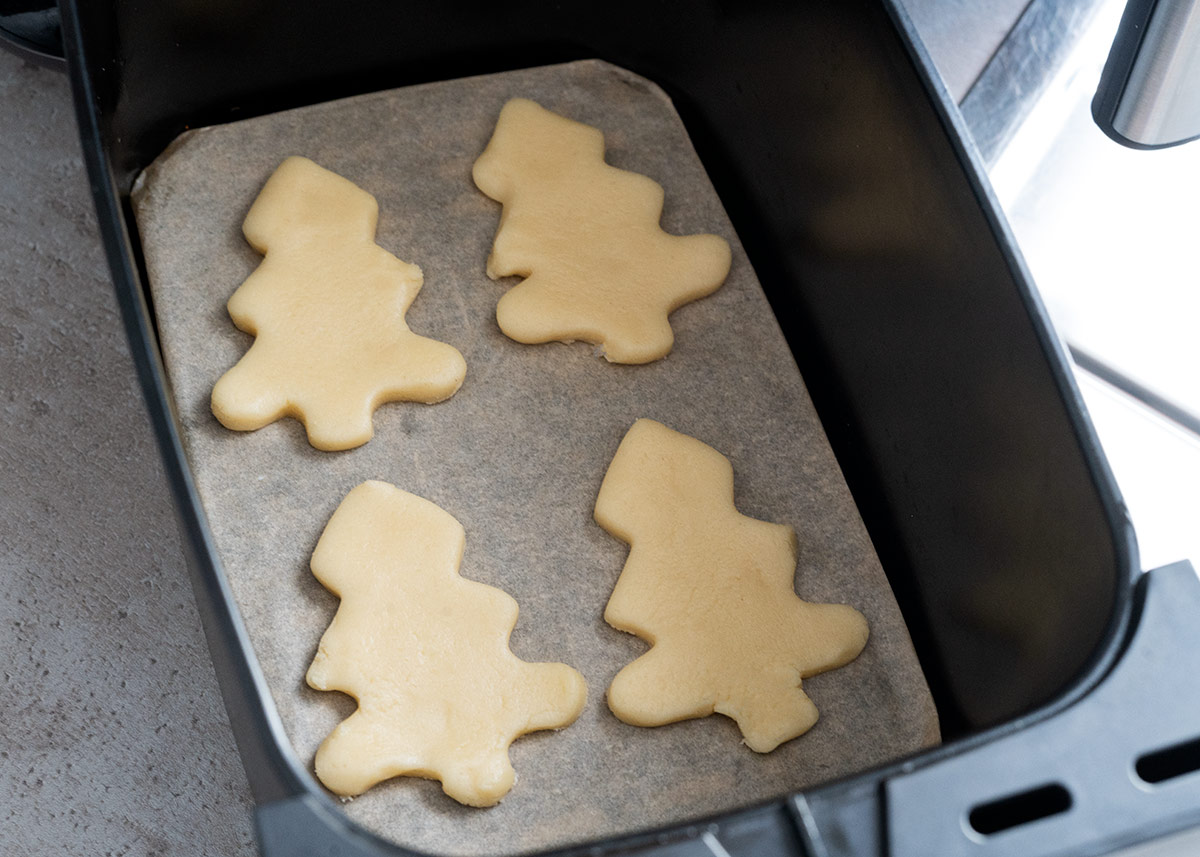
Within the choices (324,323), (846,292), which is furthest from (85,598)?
(846,292)

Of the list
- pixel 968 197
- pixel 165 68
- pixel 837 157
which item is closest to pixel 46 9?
pixel 165 68

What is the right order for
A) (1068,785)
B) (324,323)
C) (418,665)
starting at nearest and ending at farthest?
(1068,785)
(418,665)
(324,323)

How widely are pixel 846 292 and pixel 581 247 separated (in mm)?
213

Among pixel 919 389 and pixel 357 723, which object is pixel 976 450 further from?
pixel 357 723

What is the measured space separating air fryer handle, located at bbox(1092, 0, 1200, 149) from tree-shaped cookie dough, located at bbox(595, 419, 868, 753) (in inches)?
13.5

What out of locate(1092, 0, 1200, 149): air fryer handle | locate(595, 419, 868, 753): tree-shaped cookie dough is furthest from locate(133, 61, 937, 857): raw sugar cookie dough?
locate(1092, 0, 1200, 149): air fryer handle

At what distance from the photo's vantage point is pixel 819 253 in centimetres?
90

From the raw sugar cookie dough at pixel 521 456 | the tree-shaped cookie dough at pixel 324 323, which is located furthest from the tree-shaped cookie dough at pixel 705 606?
the tree-shaped cookie dough at pixel 324 323

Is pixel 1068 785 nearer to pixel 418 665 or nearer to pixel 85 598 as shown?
pixel 418 665

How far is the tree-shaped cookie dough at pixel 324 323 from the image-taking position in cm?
82

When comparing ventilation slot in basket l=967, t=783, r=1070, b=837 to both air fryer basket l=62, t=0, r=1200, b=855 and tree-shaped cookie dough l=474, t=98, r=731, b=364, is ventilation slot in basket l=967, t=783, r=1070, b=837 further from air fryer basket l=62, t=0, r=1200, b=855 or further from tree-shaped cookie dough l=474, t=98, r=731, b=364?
tree-shaped cookie dough l=474, t=98, r=731, b=364

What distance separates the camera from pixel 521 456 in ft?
2.72

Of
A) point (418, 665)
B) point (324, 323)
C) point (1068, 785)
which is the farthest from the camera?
point (324, 323)

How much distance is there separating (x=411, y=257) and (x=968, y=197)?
0.43 m
